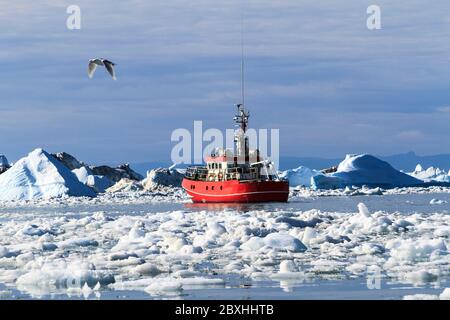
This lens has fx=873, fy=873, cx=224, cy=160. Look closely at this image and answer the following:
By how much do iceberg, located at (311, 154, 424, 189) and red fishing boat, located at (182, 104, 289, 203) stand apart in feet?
62.6

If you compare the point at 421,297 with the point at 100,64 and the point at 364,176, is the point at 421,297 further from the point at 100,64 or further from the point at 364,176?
the point at 364,176

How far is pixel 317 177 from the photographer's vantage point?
2918 inches

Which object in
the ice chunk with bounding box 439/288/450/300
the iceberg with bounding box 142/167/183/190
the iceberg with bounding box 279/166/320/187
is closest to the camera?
the ice chunk with bounding box 439/288/450/300

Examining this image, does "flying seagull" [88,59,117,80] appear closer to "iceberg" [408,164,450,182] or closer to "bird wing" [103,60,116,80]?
"bird wing" [103,60,116,80]

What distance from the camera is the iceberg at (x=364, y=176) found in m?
74.5

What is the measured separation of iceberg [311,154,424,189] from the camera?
2933 inches

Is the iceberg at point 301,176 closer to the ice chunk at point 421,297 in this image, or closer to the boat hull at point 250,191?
the boat hull at point 250,191

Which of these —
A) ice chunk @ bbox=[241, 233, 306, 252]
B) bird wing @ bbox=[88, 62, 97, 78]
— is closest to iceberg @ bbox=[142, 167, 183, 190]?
bird wing @ bbox=[88, 62, 97, 78]

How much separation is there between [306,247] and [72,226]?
917cm

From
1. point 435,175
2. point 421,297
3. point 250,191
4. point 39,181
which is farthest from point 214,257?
point 435,175

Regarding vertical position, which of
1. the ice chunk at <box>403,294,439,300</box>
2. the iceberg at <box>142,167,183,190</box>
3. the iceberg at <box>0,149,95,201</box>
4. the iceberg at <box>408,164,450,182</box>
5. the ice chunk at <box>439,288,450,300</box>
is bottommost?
the iceberg at <box>408,164,450,182</box>

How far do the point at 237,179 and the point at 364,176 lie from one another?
98.2 ft

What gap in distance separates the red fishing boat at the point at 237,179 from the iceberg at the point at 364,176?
19.1m

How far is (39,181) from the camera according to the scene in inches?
2299
